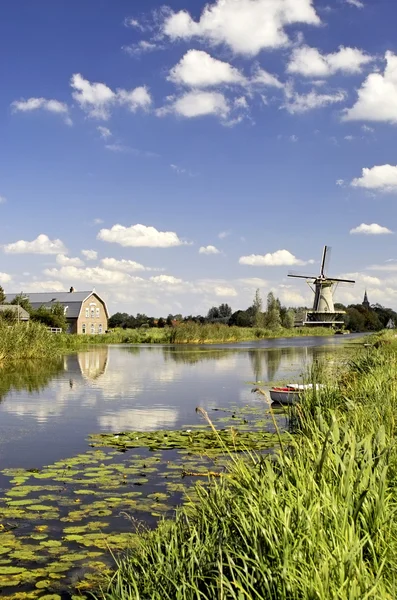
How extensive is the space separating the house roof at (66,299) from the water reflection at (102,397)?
116 ft

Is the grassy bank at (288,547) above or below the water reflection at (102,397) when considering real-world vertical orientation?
above

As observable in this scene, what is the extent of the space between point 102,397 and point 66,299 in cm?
5408

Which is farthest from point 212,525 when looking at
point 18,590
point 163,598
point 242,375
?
point 242,375

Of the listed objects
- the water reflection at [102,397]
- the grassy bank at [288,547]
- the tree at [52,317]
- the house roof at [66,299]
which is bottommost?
the water reflection at [102,397]

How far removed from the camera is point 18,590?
5.48 m

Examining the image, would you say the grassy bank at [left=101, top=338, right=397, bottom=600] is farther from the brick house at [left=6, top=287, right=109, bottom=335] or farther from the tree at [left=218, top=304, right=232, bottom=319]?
the tree at [left=218, top=304, right=232, bottom=319]

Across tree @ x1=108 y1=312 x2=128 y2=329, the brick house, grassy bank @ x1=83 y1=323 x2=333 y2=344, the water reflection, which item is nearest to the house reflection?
the water reflection

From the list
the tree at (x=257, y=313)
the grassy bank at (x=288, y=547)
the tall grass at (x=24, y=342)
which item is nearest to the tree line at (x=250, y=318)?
the tree at (x=257, y=313)

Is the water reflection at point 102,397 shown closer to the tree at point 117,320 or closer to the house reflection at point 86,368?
the house reflection at point 86,368

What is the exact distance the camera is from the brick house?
229 feet

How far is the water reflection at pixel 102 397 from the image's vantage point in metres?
12.8

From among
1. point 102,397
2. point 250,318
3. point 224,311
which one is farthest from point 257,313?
point 102,397

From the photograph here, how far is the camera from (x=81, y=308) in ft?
229

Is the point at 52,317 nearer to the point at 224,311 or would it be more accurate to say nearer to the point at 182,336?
the point at 182,336
